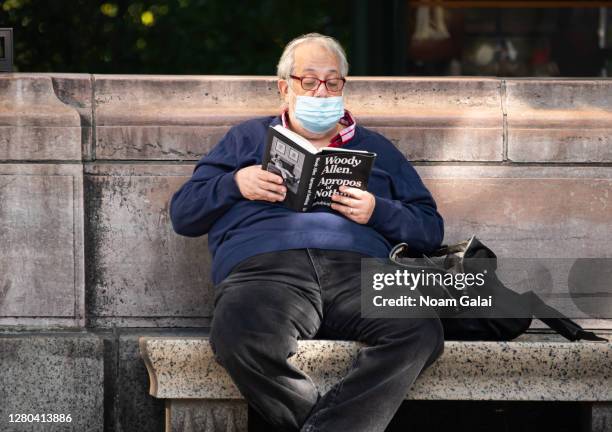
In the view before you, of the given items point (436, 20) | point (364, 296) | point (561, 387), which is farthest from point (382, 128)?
point (436, 20)

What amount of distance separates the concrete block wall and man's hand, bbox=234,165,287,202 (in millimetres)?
594

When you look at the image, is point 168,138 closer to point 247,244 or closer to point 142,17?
point 247,244

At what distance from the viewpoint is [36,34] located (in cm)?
908

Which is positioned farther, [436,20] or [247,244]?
[436,20]

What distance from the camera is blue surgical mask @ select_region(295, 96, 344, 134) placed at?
459 centimetres

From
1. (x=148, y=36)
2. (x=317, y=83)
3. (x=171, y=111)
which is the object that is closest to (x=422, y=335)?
(x=317, y=83)

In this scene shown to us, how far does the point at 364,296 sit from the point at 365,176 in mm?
410

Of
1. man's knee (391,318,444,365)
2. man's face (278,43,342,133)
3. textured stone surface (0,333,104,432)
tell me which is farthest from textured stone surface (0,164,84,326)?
man's knee (391,318,444,365)

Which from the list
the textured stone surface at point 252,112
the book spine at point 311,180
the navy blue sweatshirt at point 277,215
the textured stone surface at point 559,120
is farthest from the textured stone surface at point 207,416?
the textured stone surface at point 559,120

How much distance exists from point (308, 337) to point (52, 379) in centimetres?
111

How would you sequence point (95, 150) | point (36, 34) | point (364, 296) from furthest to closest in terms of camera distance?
1. point (36, 34)
2. point (95, 150)
3. point (364, 296)

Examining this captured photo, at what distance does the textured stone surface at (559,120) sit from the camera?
16.5ft

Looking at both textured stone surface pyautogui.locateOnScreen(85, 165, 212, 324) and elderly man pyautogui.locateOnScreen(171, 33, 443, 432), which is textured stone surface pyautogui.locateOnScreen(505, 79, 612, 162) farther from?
textured stone surface pyautogui.locateOnScreen(85, 165, 212, 324)

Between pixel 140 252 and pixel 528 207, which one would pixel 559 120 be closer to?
pixel 528 207
